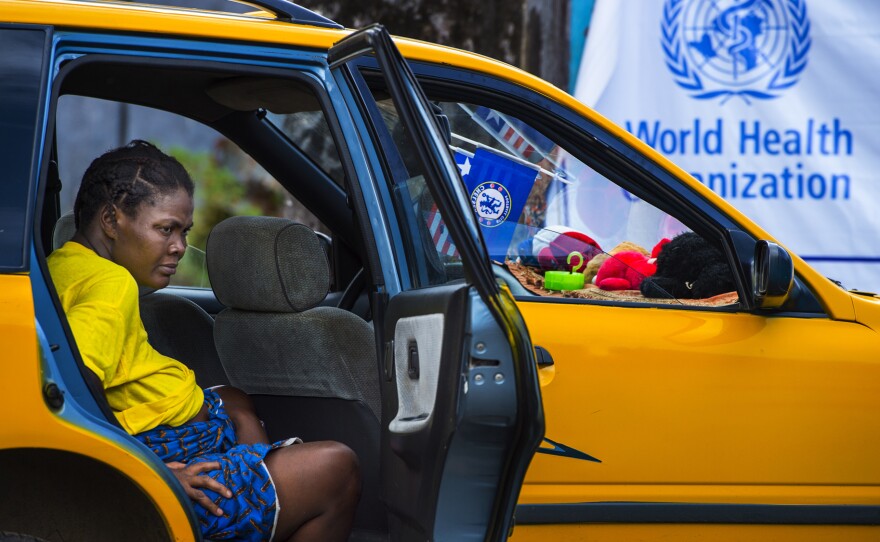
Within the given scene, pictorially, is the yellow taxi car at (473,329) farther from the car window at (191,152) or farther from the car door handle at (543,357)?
the car window at (191,152)

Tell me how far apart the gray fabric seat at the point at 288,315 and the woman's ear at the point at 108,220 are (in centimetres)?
47

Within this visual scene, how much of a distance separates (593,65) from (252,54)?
14.0 feet

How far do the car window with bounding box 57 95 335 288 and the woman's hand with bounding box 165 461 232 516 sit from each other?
4.63 meters

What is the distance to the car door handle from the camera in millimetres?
2633

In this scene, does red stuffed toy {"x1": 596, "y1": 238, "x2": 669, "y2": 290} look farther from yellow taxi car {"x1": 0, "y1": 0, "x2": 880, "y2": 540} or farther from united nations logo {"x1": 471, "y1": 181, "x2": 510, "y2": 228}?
united nations logo {"x1": 471, "y1": 181, "x2": 510, "y2": 228}

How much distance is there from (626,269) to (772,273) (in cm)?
37

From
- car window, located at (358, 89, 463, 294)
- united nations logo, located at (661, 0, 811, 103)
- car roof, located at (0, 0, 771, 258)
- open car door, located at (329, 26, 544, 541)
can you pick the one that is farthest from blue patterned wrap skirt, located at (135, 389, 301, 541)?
united nations logo, located at (661, 0, 811, 103)

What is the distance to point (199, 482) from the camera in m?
2.38

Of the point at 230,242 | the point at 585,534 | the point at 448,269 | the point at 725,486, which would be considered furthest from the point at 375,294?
the point at 725,486

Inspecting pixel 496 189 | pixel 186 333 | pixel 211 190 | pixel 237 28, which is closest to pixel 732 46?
pixel 211 190

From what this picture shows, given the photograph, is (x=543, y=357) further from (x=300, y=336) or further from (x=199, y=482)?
(x=199, y=482)

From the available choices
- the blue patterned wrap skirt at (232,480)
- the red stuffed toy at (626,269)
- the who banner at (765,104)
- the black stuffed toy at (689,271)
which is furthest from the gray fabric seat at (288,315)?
the who banner at (765,104)

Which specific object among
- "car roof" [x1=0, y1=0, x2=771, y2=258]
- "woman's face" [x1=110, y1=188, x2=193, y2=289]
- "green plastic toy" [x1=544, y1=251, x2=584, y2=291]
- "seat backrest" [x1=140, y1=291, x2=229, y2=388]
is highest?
"car roof" [x1=0, y1=0, x2=771, y2=258]

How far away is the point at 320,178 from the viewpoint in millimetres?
3664
